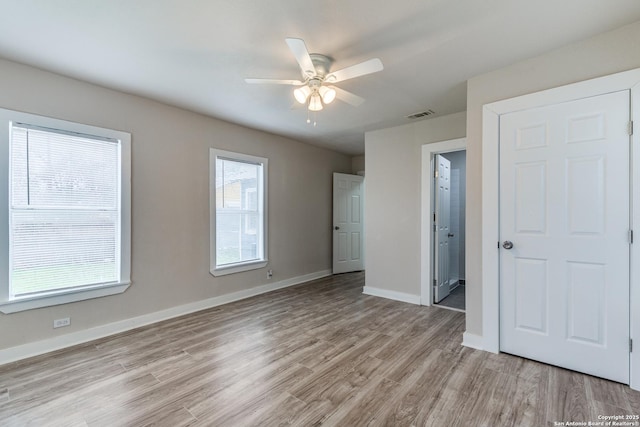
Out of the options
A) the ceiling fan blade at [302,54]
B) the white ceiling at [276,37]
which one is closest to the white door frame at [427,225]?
the white ceiling at [276,37]

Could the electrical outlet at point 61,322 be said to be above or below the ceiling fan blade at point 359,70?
below

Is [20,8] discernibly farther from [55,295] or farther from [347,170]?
[347,170]

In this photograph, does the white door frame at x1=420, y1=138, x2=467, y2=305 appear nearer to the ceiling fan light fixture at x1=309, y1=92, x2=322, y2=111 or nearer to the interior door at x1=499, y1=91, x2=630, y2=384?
the interior door at x1=499, y1=91, x2=630, y2=384

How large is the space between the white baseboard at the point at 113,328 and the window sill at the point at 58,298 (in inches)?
12.5

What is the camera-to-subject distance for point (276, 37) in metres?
2.08

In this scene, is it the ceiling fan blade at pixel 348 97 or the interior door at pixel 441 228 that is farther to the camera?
the interior door at pixel 441 228

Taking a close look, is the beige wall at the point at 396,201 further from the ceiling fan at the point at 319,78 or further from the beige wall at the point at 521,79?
the ceiling fan at the point at 319,78

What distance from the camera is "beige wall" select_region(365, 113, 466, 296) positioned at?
13.2 feet

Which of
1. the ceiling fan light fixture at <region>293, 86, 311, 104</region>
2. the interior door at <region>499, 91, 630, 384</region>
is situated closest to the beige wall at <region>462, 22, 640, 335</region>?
the interior door at <region>499, 91, 630, 384</region>

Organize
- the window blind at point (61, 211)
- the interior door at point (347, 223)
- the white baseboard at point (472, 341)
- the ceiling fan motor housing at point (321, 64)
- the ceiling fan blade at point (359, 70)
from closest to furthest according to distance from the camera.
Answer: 1. the ceiling fan blade at point (359, 70)
2. the ceiling fan motor housing at point (321, 64)
3. the window blind at point (61, 211)
4. the white baseboard at point (472, 341)
5. the interior door at point (347, 223)

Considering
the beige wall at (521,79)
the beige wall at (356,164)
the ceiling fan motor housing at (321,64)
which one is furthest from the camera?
the beige wall at (356,164)

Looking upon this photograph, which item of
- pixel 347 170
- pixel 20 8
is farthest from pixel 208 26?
pixel 347 170

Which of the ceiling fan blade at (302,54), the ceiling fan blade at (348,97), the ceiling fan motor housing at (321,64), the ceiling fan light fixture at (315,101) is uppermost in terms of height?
the ceiling fan motor housing at (321,64)

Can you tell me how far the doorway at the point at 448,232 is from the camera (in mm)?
3979
